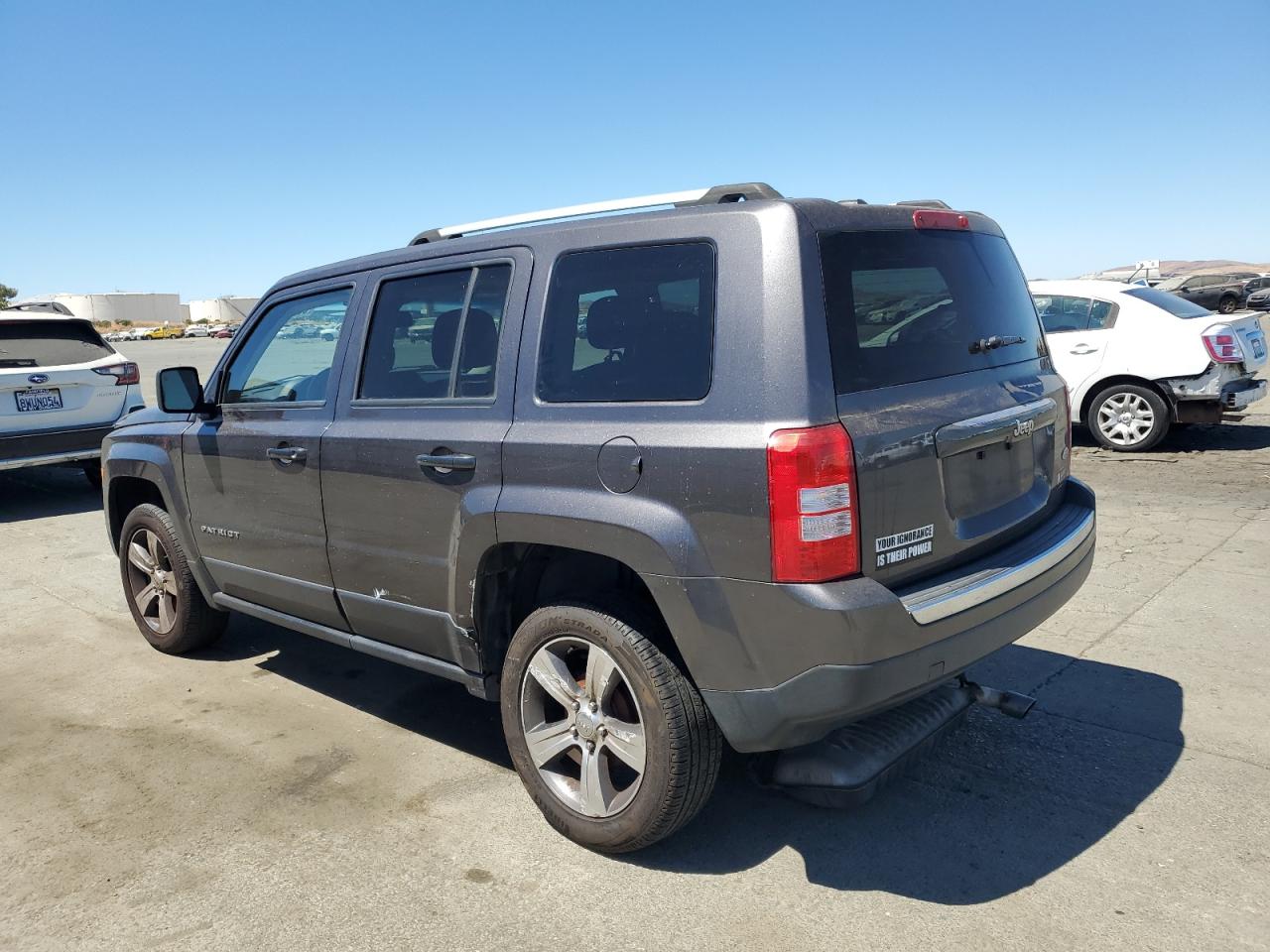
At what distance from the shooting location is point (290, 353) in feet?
14.3

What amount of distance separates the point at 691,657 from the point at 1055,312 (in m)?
9.07

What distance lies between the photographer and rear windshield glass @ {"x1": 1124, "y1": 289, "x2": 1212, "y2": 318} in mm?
9916

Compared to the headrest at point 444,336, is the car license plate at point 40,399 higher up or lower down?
lower down

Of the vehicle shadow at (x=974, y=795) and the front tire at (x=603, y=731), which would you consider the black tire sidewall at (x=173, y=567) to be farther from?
the front tire at (x=603, y=731)

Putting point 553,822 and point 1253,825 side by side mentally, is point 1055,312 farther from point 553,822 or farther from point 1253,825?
point 553,822

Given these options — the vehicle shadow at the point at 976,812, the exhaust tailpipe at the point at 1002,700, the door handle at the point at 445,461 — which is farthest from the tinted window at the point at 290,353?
the exhaust tailpipe at the point at 1002,700

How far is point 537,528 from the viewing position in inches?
121

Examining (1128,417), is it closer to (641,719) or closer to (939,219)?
(939,219)

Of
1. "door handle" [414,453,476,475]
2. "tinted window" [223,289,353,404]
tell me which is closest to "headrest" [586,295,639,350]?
"door handle" [414,453,476,475]

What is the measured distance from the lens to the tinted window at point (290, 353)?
4094 mm

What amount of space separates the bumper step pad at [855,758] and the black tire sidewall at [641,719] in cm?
41

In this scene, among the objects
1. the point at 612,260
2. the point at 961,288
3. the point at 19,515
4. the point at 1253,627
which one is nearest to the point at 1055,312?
the point at 1253,627

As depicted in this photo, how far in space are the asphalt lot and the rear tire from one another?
0.47 feet

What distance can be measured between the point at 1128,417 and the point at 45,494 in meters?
11.3
